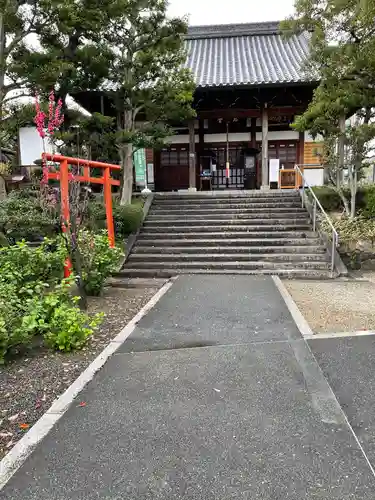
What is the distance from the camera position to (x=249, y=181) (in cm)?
1557

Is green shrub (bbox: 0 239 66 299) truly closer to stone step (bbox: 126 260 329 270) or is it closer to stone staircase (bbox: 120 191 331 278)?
stone staircase (bbox: 120 191 331 278)

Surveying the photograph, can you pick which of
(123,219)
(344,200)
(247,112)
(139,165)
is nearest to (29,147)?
(139,165)

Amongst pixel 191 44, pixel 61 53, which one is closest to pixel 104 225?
pixel 61 53

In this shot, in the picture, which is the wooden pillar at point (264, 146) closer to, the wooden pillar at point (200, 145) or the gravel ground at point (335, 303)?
the wooden pillar at point (200, 145)

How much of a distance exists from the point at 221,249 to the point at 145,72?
510 cm

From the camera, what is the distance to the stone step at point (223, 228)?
9742 millimetres

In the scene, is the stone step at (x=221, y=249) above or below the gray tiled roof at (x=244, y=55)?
below

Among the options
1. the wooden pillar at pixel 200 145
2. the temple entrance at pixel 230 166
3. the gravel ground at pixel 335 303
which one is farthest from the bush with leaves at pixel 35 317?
the temple entrance at pixel 230 166

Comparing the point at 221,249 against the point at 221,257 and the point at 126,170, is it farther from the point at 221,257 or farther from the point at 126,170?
the point at 126,170

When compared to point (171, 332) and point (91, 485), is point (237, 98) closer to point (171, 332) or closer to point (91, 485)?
point (171, 332)

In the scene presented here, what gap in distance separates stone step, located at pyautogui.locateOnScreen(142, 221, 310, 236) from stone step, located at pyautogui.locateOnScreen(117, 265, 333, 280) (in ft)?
5.79

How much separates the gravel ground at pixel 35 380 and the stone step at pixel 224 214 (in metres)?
6.02

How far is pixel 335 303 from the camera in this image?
586cm

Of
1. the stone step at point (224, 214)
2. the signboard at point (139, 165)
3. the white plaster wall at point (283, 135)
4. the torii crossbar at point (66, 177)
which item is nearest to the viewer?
the torii crossbar at point (66, 177)
